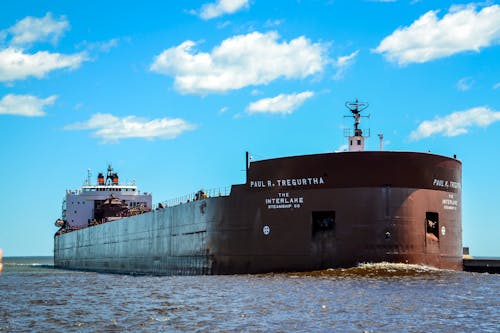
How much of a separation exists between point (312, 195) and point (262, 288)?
17.1 feet

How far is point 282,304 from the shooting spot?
14.9 m

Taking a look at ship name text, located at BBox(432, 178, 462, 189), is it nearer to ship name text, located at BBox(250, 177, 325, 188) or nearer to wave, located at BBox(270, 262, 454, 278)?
wave, located at BBox(270, 262, 454, 278)

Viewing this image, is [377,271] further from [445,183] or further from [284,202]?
[445,183]

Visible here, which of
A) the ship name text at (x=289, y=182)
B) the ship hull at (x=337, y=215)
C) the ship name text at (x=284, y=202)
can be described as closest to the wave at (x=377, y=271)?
the ship hull at (x=337, y=215)

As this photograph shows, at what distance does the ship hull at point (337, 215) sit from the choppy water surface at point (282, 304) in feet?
3.14

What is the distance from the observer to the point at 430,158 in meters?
22.8

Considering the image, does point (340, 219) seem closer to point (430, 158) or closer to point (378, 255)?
point (378, 255)

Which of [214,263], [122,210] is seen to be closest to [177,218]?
[214,263]

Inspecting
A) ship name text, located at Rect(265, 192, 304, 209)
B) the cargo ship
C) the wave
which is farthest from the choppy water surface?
ship name text, located at Rect(265, 192, 304, 209)

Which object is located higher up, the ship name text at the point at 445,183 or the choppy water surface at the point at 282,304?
the ship name text at the point at 445,183

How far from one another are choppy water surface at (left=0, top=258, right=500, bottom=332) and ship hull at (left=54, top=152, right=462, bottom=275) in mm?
956

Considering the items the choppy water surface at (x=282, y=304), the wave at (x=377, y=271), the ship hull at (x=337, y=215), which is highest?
the ship hull at (x=337, y=215)

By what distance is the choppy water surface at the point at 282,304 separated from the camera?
Result: 1220cm

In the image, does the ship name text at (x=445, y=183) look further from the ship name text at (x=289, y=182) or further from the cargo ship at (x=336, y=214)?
the ship name text at (x=289, y=182)
